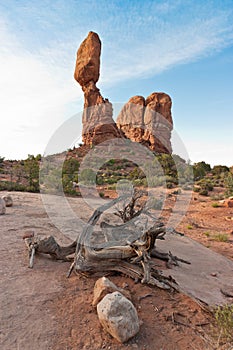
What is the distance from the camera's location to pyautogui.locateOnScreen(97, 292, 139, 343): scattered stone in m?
2.80

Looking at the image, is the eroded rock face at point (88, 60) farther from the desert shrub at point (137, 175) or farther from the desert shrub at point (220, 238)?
the desert shrub at point (220, 238)

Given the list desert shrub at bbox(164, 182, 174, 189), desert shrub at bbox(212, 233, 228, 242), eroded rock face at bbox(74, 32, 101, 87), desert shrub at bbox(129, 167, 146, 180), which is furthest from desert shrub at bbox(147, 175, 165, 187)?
eroded rock face at bbox(74, 32, 101, 87)

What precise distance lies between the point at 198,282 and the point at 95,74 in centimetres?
3883

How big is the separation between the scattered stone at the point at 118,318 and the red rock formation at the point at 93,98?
35445 millimetres

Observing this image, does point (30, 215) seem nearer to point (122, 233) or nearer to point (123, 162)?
point (122, 233)

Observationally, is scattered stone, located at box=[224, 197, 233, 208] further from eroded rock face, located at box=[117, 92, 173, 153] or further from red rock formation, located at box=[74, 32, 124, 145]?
eroded rock face, located at box=[117, 92, 173, 153]

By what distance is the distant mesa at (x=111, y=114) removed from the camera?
125 feet

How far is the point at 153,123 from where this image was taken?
147ft

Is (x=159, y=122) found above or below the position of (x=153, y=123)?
above

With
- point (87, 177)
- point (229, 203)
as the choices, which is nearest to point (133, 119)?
point (87, 177)

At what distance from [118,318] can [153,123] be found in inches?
1723

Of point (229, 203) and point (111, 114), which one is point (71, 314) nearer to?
point (229, 203)

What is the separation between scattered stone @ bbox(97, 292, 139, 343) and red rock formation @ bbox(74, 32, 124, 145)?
3545 centimetres

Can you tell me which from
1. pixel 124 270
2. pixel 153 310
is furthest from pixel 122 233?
pixel 153 310
